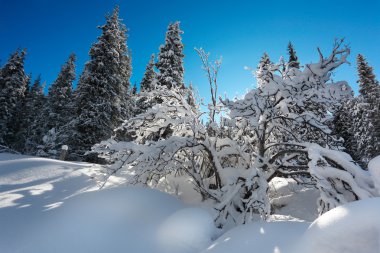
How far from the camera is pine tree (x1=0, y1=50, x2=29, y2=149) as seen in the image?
2888 cm

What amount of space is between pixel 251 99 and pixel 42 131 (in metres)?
30.2

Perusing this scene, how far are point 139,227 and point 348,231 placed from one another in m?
3.15

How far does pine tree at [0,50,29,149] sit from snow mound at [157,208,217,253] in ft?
99.6

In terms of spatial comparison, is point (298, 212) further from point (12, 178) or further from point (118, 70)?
point (118, 70)

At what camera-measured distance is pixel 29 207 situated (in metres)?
4.78

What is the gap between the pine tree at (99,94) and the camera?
58.2ft

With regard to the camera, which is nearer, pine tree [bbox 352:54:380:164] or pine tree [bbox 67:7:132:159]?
pine tree [bbox 67:7:132:159]

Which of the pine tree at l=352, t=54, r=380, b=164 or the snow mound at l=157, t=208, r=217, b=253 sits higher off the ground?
the pine tree at l=352, t=54, r=380, b=164

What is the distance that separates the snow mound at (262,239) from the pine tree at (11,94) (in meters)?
31.4

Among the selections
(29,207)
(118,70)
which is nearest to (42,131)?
(118,70)

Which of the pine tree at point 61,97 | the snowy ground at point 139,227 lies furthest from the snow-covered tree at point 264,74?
the pine tree at point 61,97

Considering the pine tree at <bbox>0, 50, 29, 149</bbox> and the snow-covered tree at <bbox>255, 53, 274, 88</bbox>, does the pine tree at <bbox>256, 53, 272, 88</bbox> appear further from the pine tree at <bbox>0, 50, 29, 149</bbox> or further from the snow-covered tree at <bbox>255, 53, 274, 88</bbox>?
the pine tree at <bbox>0, 50, 29, 149</bbox>

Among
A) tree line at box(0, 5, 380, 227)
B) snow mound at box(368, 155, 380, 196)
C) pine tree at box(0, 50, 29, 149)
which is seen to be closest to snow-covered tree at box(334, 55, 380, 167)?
tree line at box(0, 5, 380, 227)

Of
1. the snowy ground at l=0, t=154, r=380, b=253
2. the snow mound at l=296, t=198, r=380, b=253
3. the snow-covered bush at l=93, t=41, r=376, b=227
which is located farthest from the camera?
the snow-covered bush at l=93, t=41, r=376, b=227
